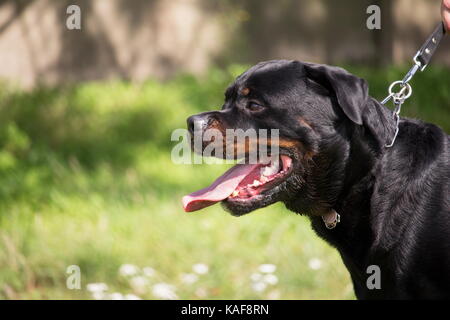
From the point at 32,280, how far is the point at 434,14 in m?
7.62

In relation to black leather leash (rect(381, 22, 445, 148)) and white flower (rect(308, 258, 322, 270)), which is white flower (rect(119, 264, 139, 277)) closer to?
white flower (rect(308, 258, 322, 270))

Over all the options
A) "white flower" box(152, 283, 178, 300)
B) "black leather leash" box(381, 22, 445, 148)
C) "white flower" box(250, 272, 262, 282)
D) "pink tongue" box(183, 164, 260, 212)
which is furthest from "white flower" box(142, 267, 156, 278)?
"black leather leash" box(381, 22, 445, 148)

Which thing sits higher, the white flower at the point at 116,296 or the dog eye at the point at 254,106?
the dog eye at the point at 254,106

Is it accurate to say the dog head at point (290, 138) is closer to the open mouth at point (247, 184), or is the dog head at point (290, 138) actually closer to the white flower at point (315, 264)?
the open mouth at point (247, 184)

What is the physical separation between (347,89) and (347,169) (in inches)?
14.6

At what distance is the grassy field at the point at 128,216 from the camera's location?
183 inches

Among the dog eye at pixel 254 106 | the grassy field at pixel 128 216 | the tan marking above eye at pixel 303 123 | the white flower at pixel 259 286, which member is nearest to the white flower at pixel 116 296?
the grassy field at pixel 128 216

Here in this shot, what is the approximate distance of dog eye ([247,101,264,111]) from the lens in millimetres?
3176

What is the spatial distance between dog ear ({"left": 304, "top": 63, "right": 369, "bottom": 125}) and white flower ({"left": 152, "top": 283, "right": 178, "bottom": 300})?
6.02 ft

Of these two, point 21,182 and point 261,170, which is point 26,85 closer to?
point 21,182

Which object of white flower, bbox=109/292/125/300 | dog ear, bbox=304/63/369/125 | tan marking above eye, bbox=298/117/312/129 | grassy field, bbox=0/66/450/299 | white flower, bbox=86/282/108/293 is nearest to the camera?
dog ear, bbox=304/63/369/125

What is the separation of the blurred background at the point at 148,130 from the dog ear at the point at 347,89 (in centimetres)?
174

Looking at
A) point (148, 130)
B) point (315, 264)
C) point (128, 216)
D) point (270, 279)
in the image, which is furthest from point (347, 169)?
point (148, 130)
